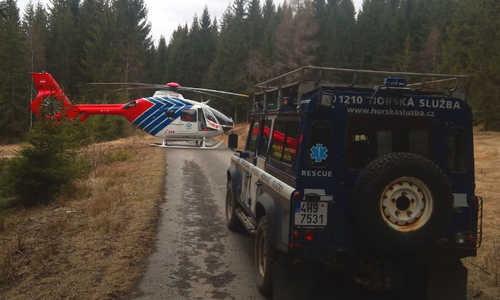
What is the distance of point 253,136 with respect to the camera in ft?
24.4

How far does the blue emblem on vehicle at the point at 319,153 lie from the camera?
14.0 feet

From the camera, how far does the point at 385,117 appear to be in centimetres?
443

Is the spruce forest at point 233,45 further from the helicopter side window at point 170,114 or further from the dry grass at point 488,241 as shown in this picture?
the dry grass at point 488,241

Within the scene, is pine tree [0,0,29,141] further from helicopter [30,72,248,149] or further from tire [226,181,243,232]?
tire [226,181,243,232]

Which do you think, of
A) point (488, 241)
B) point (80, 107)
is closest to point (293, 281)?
point (488, 241)

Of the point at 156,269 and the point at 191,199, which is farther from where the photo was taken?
the point at 191,199

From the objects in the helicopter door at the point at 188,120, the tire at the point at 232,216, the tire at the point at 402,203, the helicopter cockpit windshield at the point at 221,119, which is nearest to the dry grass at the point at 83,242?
the tire at the point at 232,216

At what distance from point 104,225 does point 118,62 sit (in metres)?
48.1

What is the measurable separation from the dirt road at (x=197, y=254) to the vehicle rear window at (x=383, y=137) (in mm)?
2176

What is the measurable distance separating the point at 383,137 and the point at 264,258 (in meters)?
2.03

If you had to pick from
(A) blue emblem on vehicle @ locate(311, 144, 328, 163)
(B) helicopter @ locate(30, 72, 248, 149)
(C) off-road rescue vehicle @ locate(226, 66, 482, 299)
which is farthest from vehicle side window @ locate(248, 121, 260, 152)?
(B) helicopter @ locate(30, 72, 248, 149)

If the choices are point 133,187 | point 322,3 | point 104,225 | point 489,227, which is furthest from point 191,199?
point 322,3

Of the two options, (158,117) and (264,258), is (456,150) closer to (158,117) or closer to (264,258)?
(264,258)

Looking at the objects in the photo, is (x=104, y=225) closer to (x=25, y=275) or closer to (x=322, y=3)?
(x=25, y=275)
